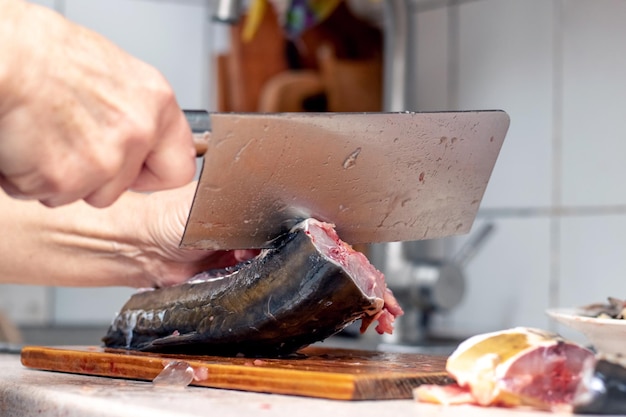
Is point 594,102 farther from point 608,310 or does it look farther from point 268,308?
point 268,308

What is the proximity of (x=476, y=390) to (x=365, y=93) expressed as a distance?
5.73 feet

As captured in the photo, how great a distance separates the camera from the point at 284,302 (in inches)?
44.5

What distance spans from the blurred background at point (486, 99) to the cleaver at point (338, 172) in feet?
2.82

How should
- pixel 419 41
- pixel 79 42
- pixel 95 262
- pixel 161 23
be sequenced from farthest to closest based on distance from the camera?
pixel 161 23 → pixel 419 41 → pixel 95 262 → pixel 79 42

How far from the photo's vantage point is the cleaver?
3.52 feet

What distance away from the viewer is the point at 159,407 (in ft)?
2.81

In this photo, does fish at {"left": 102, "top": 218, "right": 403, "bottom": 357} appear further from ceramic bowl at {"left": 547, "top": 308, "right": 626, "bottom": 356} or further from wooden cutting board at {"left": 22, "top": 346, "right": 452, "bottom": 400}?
ceramic bowl at {"left": 547, "top": 308, "right": 626, "bottom": 356}

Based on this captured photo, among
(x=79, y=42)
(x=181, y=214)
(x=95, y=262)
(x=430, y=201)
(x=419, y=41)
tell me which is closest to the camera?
(x=79, y=42)

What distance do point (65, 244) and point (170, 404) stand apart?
0.77m

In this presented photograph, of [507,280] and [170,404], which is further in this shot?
[507,280]

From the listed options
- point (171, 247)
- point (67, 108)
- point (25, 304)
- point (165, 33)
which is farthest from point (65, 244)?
point (165, 33)

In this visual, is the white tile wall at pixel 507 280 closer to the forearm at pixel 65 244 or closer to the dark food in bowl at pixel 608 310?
the dark food in bowl at pixel 608 310

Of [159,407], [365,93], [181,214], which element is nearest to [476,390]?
[159,407]

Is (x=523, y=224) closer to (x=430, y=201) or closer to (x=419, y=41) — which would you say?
(x=419, y=41)
